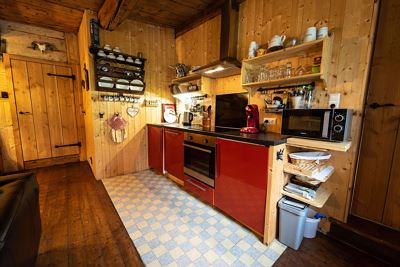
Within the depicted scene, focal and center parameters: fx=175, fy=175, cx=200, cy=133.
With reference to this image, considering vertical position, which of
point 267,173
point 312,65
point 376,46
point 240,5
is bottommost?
point 267,173

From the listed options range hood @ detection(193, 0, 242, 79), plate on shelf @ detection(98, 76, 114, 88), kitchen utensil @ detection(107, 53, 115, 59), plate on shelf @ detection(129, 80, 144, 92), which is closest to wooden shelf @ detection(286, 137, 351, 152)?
range hood @ detection(193, 0, 242, 79)

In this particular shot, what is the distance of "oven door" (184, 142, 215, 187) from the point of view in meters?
1.98

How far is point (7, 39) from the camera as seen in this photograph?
3039 millimetres

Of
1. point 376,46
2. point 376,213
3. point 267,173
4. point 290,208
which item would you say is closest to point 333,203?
point 376,213

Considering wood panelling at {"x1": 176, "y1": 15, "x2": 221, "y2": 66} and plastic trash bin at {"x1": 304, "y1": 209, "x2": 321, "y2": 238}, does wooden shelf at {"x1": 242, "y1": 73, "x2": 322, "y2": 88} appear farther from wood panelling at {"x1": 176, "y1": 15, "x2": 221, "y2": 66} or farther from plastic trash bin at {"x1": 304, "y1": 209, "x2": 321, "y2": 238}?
plastic trash bin at {"x1": 304, "y1": 209, "x2": 321, "y2": 238}

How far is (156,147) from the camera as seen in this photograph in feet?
9.97

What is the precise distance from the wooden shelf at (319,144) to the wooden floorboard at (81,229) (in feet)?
5.18

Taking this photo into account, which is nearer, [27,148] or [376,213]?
[376,213]

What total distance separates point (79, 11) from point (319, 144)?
3616 millimetres

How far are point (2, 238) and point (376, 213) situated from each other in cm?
265

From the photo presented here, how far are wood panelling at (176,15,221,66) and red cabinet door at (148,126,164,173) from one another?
1.37m

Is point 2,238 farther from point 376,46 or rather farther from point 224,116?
point 376,46

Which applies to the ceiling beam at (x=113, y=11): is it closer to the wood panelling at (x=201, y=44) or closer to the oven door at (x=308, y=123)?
the wood panelling at (x=201, y=44)

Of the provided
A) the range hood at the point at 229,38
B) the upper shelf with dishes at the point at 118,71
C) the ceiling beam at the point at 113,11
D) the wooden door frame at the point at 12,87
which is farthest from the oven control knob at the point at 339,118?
the wooden door frame at the point at 12,87
